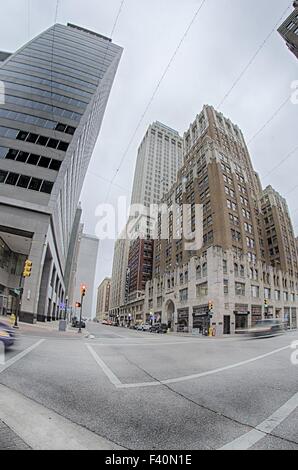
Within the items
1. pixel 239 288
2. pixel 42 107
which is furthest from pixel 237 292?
pixel 42 107

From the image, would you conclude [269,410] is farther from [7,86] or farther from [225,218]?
[7,86]

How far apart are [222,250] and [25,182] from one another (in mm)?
33368

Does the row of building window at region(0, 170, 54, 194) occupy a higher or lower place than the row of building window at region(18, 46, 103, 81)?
lower

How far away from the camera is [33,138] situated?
3416 centimetres

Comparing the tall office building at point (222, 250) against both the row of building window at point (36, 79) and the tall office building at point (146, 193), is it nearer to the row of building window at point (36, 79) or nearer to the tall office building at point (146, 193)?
the tall office building at point (146, 193)

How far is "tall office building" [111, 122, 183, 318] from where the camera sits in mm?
98438

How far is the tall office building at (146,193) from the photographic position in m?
98.4

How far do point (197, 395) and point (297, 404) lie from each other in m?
1.83

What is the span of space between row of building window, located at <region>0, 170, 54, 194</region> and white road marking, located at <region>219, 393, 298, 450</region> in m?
31.5

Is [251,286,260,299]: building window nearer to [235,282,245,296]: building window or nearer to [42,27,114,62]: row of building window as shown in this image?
[235,282,245,296]: building window

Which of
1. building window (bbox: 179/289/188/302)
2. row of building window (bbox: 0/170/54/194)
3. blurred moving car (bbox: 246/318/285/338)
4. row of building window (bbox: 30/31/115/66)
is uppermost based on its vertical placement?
row of building window (bbox: 30/31/115/66)

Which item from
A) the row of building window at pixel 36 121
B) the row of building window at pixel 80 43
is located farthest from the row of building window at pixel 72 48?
the row of building window at pixel 36 121

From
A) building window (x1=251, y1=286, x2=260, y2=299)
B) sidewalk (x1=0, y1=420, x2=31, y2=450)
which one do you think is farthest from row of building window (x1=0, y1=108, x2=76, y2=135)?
building window (x1=251, y1=286, x2=260, y2=299)
